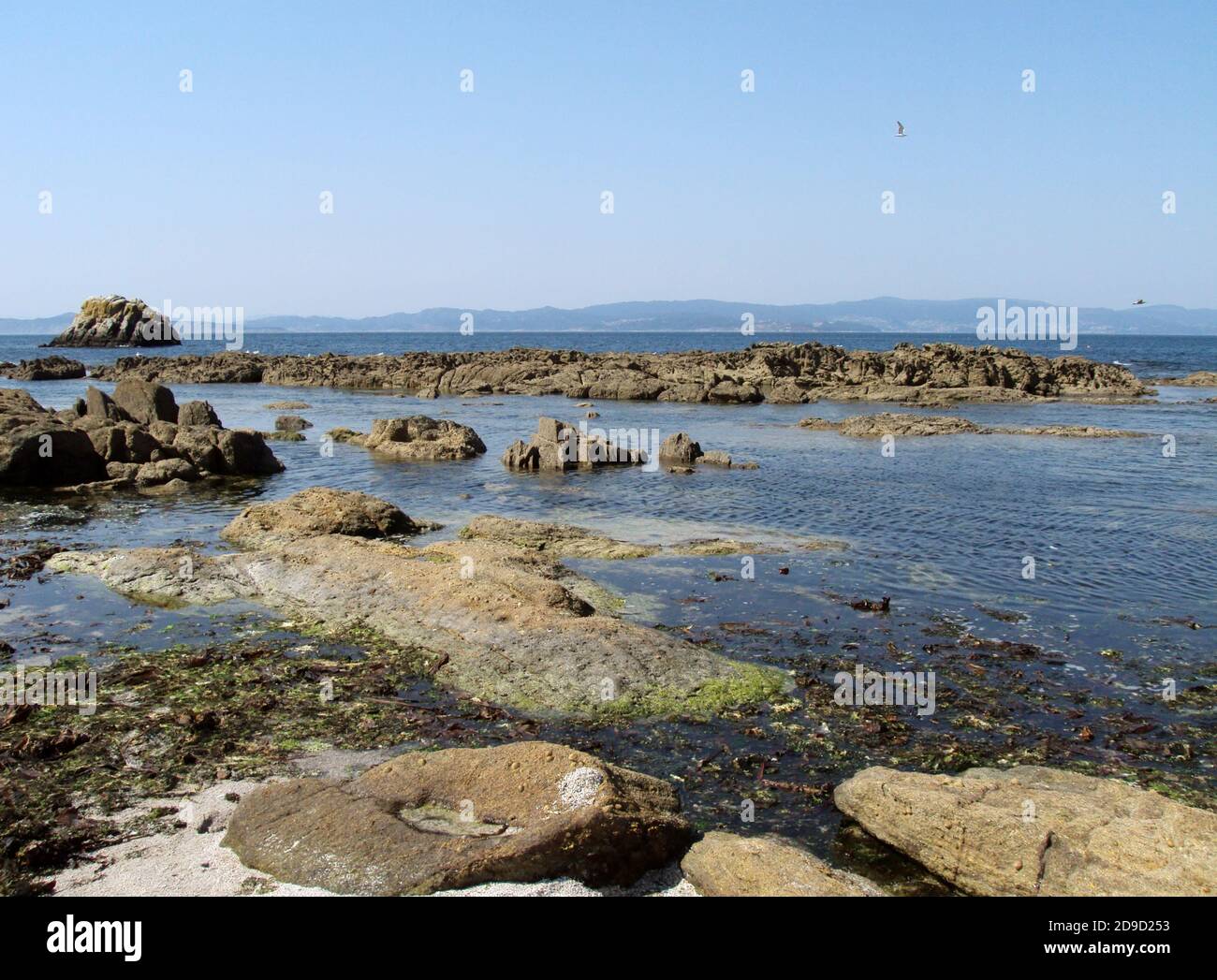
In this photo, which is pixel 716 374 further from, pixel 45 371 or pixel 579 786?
pixel 579 786

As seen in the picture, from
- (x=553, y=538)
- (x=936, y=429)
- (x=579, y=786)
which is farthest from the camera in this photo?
(x=936, y=429)

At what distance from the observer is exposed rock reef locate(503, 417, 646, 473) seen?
3172 centimetres

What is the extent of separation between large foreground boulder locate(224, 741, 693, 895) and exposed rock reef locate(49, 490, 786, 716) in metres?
2.76

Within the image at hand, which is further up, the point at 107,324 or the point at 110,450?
the point at 107,324

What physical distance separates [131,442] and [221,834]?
24.5 m

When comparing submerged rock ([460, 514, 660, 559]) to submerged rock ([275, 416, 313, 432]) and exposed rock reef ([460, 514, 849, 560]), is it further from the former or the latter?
submerged rock ([275, 416, 313, 432])

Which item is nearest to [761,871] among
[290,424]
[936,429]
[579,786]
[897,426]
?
[579,786]

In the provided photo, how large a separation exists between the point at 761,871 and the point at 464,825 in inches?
98.7

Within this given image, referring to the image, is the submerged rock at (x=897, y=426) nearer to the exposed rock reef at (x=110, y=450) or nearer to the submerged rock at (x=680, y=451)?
the submerged rock at (x=680, y=451)

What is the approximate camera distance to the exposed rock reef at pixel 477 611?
11617 mm

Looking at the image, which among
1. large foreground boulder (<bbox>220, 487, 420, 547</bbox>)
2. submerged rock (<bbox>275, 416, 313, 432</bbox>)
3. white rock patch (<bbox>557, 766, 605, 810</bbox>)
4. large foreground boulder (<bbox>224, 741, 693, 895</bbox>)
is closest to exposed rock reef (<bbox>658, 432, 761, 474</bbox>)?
large foreground boulder (<bbox>220, 487, 420, 547</bbox>)

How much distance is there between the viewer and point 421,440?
36781 mm
